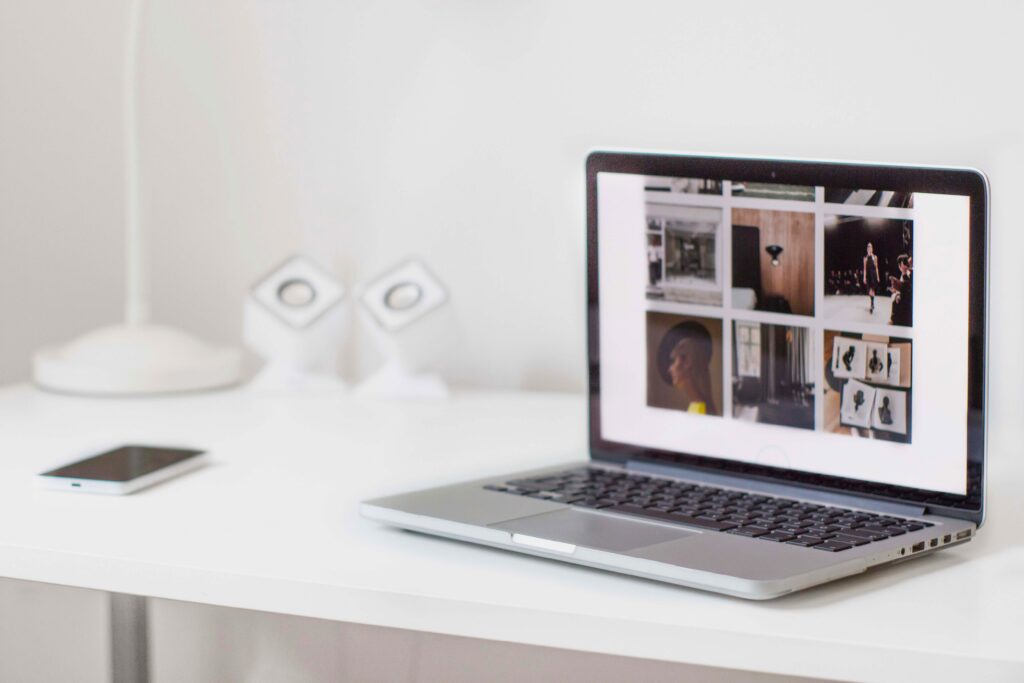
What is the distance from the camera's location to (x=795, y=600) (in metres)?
0.73

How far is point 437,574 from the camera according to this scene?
78 centimetres

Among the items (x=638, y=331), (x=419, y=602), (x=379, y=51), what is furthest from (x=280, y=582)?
(x=379, y=51)

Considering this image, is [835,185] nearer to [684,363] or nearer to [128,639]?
[684,363]

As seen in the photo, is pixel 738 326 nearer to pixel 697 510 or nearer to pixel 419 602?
pixel 697 510

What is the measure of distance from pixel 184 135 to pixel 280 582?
97cm

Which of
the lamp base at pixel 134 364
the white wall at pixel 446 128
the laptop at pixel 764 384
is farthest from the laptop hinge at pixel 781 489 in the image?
the lamp base at pixel 134 364

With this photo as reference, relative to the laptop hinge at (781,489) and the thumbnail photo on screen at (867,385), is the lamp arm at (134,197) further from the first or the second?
the thumbnail photo on screen at (867,385)

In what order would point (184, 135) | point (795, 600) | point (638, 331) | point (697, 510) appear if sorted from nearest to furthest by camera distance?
point (795, 600)
point (697, 510)
point (638, 331)
point (184, 135)

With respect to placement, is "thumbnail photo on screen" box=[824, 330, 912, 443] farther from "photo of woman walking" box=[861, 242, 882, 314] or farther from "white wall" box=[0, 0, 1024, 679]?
"white wall" box=[0, 0, 1024, 679]

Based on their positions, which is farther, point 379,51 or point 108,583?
point 379,51

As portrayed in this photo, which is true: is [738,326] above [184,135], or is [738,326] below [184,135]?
below

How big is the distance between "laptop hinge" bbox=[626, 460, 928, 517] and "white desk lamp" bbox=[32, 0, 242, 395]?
58 cm

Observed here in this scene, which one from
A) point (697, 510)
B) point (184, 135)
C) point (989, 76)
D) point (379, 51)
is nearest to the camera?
point (697, 510)

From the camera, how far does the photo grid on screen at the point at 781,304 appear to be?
89 cm
